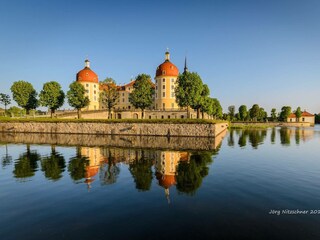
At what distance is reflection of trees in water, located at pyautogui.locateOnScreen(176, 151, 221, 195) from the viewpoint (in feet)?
47.6

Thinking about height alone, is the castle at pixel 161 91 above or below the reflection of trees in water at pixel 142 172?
above

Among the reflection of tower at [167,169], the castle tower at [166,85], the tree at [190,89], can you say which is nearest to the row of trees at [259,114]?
the castle tower at [166,85]

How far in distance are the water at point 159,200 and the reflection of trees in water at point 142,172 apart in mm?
81

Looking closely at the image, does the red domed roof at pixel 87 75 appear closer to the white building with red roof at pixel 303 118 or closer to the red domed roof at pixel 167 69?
the red domed roof at pixel 167 69

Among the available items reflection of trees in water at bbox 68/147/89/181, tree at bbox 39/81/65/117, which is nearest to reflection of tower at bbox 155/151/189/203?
reflection of trees in water at bbox 68/147/89/181

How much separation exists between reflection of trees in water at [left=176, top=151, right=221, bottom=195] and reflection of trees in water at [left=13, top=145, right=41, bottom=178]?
13.2 metres

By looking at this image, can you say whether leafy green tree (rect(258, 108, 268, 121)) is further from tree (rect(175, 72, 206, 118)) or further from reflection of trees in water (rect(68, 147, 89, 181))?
reflection of trees in water (rect(68, 147, 89, 181))

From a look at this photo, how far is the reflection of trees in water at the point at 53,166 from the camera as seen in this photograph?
17703mm

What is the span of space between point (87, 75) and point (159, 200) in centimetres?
8694

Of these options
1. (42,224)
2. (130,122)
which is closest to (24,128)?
(130,122)

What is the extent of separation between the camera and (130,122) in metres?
52.2

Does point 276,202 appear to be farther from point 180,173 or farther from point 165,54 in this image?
point 165,54

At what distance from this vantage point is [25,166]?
2108cm

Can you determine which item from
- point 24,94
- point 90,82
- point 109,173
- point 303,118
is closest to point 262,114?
point 303,118
